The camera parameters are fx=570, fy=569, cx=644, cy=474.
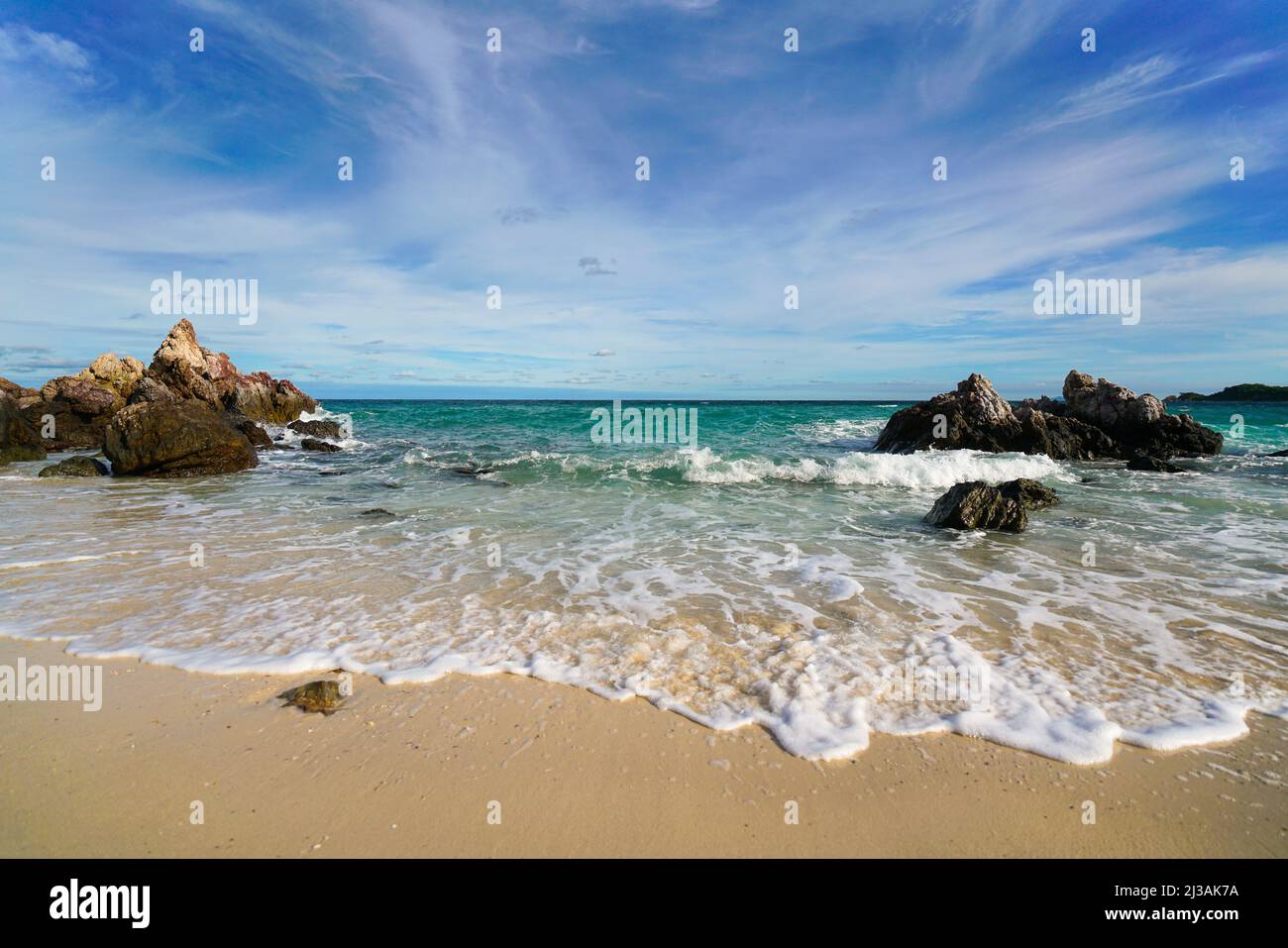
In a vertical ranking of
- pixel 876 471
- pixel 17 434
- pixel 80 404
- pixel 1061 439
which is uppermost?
pixel 80 404

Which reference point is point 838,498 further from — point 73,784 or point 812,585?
point 73,784

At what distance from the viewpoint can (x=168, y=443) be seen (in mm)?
15297

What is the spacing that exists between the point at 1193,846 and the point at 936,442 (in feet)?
68.8

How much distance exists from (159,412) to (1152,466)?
95.7 feet

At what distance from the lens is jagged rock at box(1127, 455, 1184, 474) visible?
17297 mm

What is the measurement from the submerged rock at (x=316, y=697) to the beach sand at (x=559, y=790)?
3.7 inches

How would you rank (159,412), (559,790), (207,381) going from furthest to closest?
(207,381) → (159,412) → (559,790)

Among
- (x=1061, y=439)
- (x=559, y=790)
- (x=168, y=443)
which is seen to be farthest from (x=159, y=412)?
(x=1061, y=439)

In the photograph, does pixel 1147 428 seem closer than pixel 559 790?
No

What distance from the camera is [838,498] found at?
42.9ft

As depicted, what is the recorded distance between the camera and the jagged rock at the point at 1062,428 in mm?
20844

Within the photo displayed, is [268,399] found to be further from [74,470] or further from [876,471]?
[876,471]

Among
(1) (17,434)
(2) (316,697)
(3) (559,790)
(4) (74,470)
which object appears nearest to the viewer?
(3) (559,790)
